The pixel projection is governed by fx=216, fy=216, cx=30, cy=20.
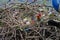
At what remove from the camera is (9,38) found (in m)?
1.98

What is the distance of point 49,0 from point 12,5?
0.57 metres

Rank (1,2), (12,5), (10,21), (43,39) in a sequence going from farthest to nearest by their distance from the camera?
(1,2), (12,5), (10,21), (43,39)

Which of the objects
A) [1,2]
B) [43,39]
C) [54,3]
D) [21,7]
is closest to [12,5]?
[21,7]

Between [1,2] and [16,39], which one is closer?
[16,39]

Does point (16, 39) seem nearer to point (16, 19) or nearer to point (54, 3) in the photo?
point (16, 19)

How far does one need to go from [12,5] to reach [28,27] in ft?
1.75

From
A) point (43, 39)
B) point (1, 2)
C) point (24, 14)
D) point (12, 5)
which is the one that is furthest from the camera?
point (1, 2)

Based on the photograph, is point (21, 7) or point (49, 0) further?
point (49, 0)

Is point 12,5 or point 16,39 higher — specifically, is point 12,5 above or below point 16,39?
above

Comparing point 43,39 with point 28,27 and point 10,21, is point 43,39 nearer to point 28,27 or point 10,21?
point 28,27

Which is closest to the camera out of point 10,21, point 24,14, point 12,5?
point 10,21

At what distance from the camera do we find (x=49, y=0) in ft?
9.23

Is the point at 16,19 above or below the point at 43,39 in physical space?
above

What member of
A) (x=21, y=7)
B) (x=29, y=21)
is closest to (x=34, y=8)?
A: (x=21, y=7)
